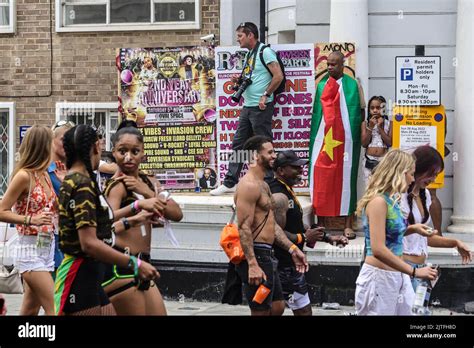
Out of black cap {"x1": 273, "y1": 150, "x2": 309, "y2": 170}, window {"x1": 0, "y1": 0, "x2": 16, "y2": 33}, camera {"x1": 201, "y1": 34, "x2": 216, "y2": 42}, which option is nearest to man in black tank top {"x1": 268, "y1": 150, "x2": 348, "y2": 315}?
black cap {"x1": 273, "y1": 150, "x2": 309, "y2": 170}

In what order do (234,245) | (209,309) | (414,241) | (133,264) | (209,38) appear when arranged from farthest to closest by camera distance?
1. (209,38)
2. (209,309)
3. (234,245)
4. (414,241)
5. (133,264)

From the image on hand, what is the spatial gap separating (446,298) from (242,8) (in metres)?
6.86

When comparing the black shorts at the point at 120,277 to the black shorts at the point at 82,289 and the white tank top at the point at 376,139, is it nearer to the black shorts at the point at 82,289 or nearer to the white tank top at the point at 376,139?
the black shorts at the point at 82,289

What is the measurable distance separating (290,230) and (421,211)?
1.65 metres

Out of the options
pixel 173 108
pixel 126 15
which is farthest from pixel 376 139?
pixel 126 15

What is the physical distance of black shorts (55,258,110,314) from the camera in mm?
6352

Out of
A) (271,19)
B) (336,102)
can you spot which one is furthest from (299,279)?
(271,19)

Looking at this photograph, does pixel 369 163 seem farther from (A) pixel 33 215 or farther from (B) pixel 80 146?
(B) pixel 80 146

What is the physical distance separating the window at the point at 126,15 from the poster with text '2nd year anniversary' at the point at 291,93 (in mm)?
3850

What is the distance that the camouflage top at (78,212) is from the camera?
6.25 m

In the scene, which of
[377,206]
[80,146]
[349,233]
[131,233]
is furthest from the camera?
[349,233]

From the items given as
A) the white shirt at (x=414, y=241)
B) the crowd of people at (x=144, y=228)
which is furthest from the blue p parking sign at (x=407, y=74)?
the white shirt at (x=414, y=241)

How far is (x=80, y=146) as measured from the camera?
6.50 metres
